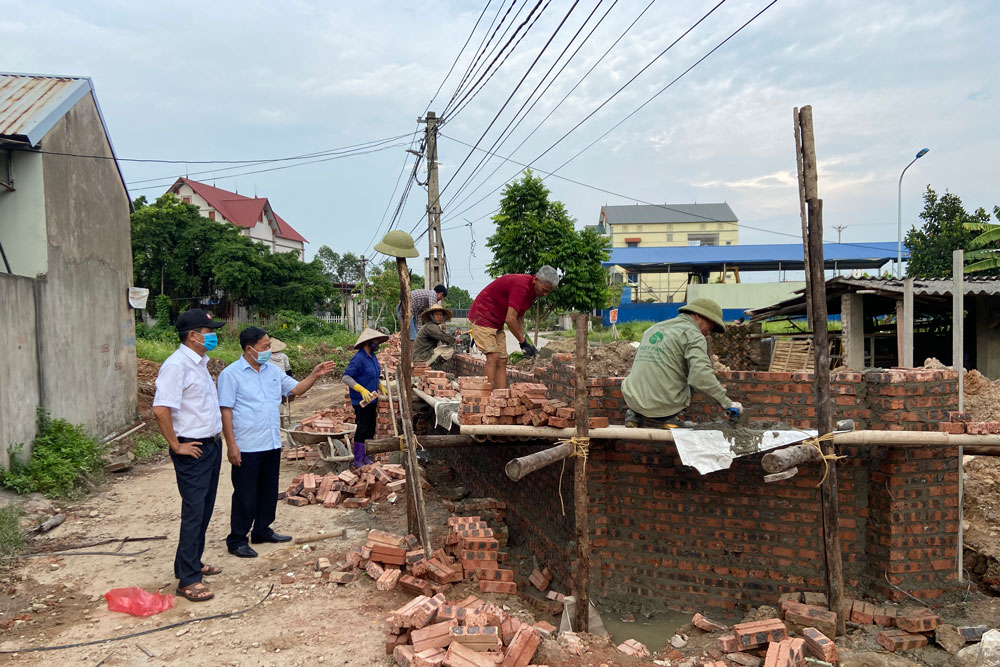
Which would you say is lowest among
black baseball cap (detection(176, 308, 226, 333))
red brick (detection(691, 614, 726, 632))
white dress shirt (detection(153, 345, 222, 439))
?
red brick (detection(691, 614, 726, 632))

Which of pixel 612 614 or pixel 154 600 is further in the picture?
pixel 612 614

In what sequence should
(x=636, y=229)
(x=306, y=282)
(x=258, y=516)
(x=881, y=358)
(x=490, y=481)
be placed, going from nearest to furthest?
(x=258, y=516) < (x=490, y=481) < (x=881, y=358) < (x=306, y=282) < (x=636, y=229)

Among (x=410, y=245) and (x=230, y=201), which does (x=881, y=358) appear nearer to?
(x=410, y=245)

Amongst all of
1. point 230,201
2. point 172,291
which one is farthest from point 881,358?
point 230,201

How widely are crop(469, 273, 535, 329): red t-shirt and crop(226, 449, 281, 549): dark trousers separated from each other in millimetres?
2315

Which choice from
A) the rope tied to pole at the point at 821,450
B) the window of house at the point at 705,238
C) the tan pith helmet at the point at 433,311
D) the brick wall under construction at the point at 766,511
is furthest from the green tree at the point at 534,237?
the window of house at the point at 705,238

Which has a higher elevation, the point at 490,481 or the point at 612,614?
the point at 490,481

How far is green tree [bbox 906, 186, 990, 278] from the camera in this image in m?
25.2

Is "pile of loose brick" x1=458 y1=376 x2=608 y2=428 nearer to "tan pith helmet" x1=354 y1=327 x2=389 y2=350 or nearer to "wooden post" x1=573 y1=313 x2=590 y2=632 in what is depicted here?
"wooden post" x1=573 y1=313 x2=590 y2=632

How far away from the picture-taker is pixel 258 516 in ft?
17.9

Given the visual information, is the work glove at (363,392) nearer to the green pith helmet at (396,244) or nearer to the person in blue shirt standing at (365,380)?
the person in blue shirt standing at (365,380)

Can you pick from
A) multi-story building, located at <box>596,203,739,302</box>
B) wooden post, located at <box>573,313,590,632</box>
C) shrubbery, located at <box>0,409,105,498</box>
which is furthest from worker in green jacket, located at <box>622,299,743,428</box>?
multi-story building, located at <box>596,203,739,302</box>

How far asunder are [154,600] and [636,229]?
73240 mm

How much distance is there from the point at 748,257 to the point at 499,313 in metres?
32.1
